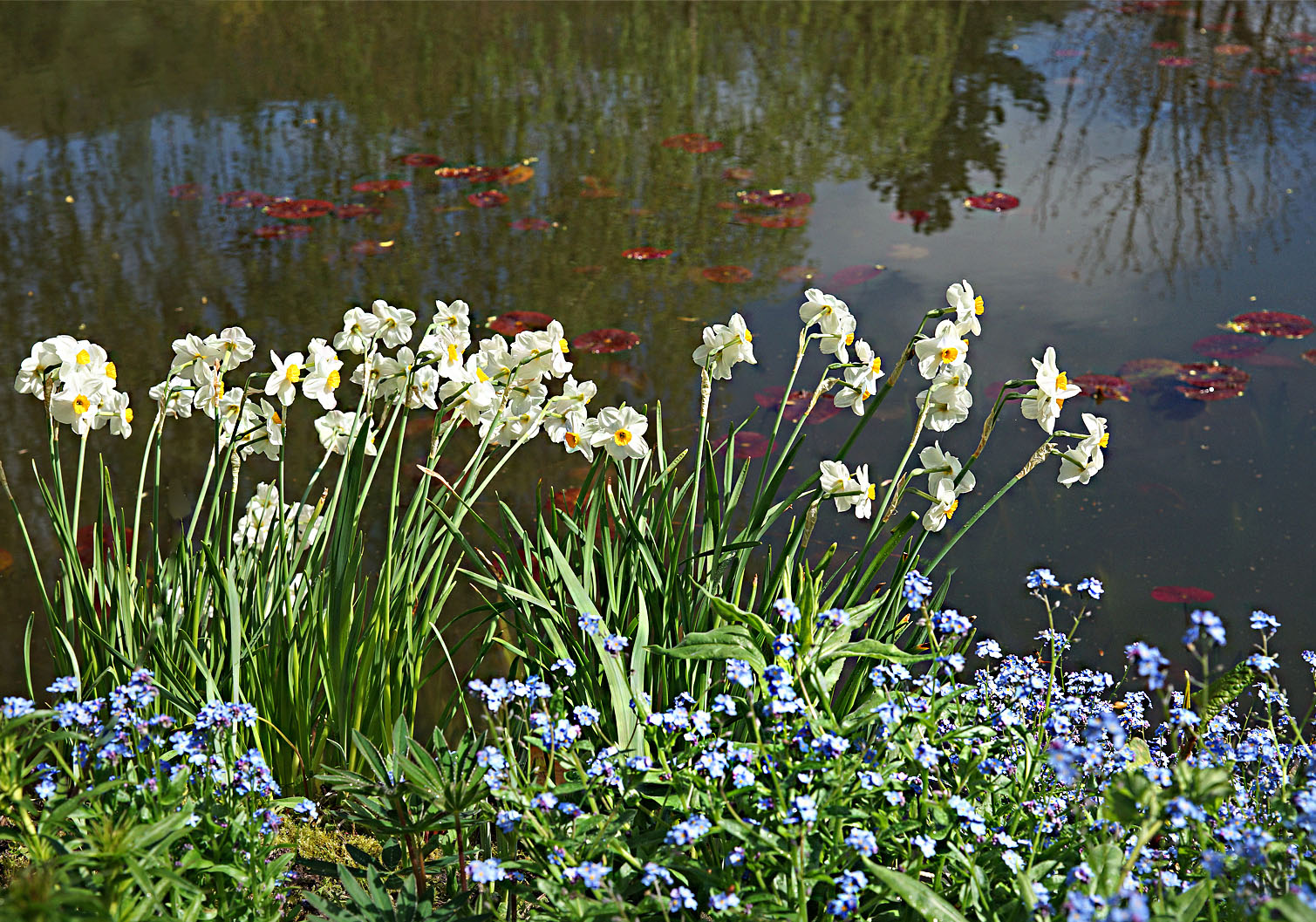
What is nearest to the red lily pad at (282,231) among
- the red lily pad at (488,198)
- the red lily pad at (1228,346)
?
the red lily pad at (488,198)

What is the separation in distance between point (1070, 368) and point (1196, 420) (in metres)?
0.55

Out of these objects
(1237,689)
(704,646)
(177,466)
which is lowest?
(177,466)

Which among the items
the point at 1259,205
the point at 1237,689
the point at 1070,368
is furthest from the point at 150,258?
the point at 1259,205

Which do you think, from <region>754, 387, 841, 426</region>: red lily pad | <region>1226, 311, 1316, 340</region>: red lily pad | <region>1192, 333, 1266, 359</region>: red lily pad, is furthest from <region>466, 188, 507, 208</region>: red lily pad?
<region>1226, 311, 1316, 340</region>: red lily pad

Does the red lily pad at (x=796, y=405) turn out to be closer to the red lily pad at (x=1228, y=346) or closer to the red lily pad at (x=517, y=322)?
the red lily pad at (x=517, y=322)

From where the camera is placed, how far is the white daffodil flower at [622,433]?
198cm

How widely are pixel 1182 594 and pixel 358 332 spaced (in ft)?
8.08

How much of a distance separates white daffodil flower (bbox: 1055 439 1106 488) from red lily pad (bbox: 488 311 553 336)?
299 cm

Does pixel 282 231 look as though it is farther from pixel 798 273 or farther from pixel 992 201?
pixel 992 201

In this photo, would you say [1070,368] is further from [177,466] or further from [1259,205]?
[177,466]

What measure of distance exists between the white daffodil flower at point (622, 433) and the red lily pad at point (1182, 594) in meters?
1.91

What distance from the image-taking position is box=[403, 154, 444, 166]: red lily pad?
262 inches

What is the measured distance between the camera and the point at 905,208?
19.6 ft

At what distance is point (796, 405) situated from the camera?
400cm
